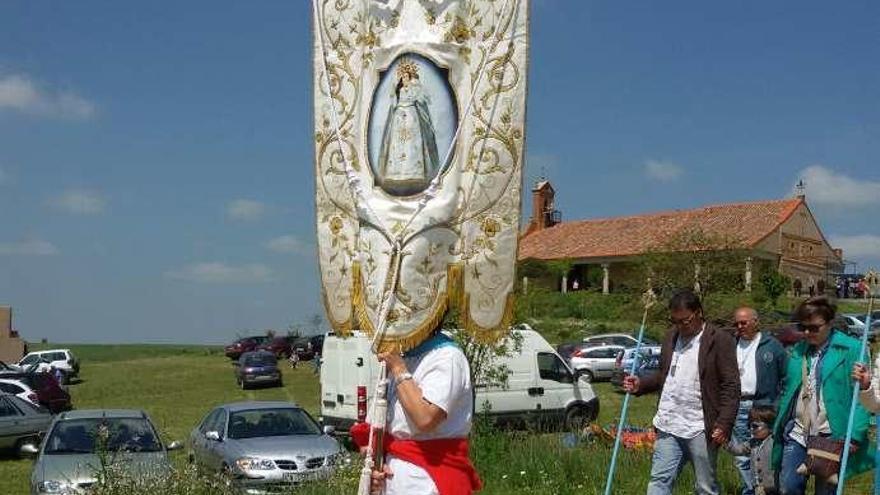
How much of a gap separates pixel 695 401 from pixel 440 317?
130 inches

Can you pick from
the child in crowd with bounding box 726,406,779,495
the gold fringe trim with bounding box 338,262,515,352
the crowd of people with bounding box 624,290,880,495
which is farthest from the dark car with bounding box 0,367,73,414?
the gold fringe trim with bounding box 338,262,515,352

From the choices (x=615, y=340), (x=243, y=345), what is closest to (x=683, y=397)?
(x=615, y=340)

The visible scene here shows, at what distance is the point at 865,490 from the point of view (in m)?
10.2

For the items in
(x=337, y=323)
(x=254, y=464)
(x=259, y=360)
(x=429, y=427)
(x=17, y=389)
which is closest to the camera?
(x=429, y=427)

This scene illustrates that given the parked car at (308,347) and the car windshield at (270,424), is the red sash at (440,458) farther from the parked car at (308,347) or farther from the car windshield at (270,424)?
the parked car at (308,347)

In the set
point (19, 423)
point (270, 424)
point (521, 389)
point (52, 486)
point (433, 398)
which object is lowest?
point (19, 423)

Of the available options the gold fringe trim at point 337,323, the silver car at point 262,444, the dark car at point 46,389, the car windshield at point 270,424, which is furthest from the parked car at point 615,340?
the gold fringe trim at point 337,323

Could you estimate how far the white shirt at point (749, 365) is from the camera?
8680mm

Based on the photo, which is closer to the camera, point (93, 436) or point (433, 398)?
point (433, 398)

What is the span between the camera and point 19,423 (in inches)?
747

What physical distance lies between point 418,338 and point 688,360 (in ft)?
11.2

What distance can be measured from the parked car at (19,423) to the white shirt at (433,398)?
16.3 m

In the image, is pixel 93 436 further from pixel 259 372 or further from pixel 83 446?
pixel 259 372

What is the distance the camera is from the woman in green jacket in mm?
6332
